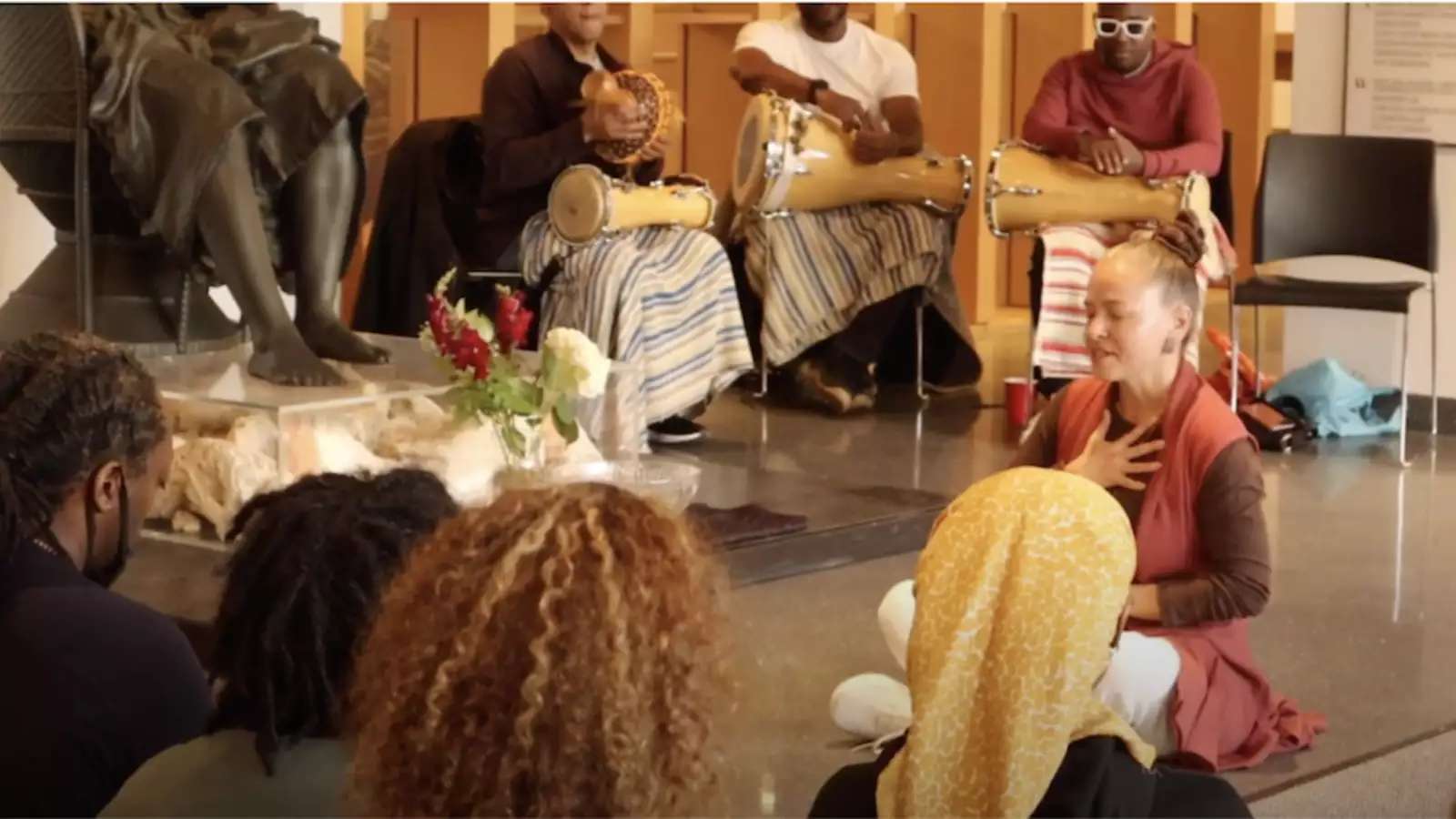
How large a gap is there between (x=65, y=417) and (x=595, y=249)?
2.82m

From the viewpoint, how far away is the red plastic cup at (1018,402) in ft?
19.0

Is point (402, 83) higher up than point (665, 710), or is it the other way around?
point (402, 83)

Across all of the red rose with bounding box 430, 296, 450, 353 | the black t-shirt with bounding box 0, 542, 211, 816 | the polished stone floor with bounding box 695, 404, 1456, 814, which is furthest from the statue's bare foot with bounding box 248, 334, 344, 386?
the black t-shirt with bounding box 0, 542, 211, 816

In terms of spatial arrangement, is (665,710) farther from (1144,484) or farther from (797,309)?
(797,309)

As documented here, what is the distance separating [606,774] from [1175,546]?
1657 mm

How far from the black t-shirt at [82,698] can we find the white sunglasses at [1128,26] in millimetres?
4150

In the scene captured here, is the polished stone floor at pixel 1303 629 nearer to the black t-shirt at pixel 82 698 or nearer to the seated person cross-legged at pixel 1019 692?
the seated person cross-legged at pixel 1019 692

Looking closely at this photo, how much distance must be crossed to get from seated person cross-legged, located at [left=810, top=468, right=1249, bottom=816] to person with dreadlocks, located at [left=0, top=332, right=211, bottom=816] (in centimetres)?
62

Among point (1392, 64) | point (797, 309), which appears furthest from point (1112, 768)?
point (1392, 64)

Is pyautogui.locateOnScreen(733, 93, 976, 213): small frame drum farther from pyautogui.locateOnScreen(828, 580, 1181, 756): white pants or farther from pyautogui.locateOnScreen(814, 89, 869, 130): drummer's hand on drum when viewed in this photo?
pyautogui.locateOnScreen(828, 580, 1181, 756): white pants

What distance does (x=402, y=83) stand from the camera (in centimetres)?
721

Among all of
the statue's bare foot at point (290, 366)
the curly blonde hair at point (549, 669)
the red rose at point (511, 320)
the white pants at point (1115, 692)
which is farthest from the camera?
the statue's bare foot at point (290, 366)

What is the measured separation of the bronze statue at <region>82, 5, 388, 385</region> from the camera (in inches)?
149

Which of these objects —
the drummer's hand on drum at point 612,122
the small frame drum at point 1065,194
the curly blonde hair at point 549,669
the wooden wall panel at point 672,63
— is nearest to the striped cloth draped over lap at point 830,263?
the small frame drum at point 1065,194
